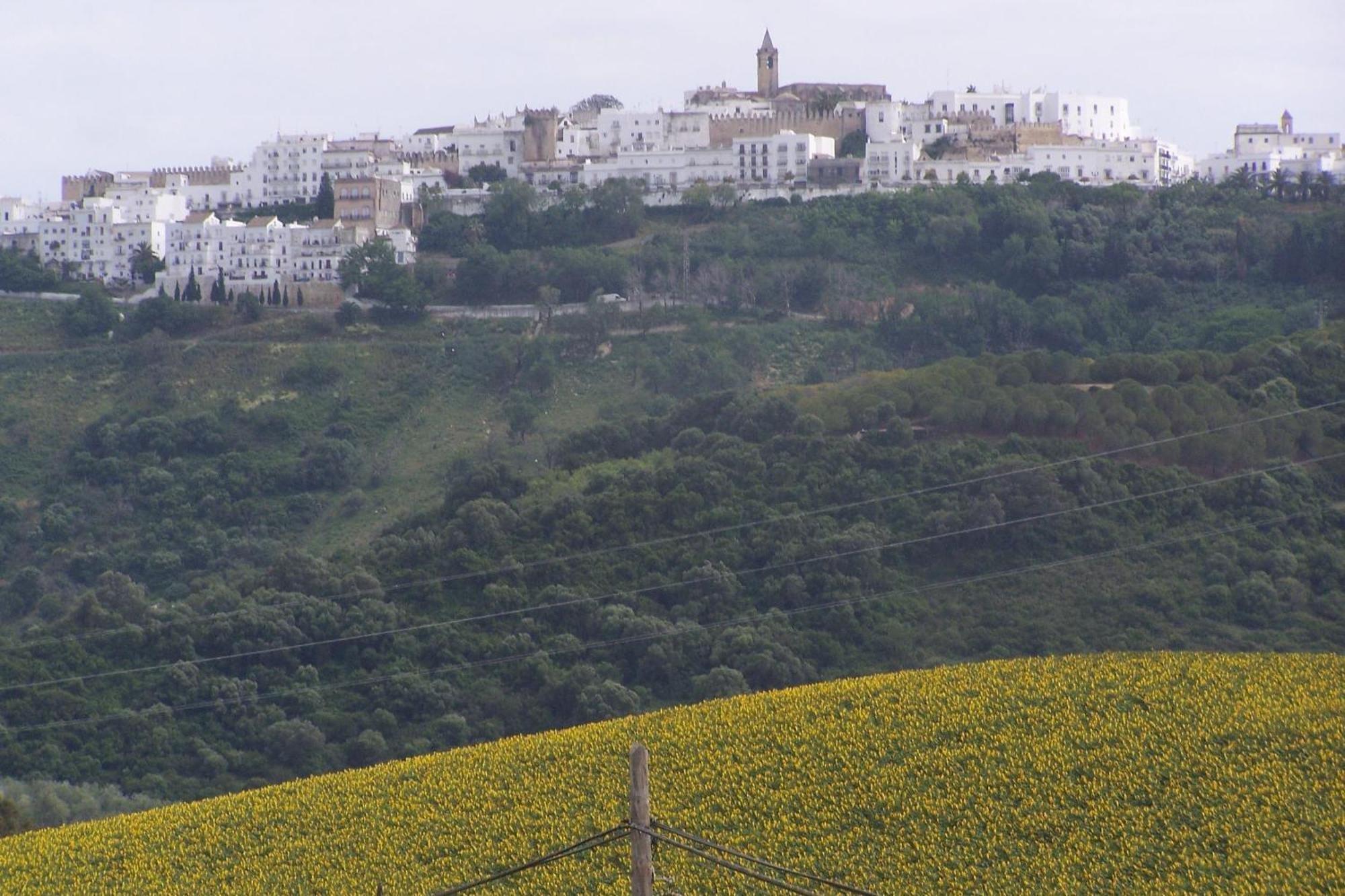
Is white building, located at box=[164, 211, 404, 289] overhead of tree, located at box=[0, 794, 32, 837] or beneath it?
overhead

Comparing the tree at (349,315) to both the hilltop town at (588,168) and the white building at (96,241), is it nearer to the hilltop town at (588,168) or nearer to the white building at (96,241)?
the hilltop town at (588,168)

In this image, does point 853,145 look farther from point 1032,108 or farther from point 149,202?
point 149,202

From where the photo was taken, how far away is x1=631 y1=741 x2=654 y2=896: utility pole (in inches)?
348

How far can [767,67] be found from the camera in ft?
242

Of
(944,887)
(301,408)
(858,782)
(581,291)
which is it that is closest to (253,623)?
(858,782)

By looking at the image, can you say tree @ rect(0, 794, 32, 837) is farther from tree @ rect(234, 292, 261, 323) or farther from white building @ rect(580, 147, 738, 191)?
white building @ rect(580, 147, 738, 191)

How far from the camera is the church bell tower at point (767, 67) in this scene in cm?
7350

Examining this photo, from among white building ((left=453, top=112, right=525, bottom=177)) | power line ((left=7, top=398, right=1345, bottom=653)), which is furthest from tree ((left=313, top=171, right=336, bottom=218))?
power line ((left=7, top=398, right=1345, bottom=653))

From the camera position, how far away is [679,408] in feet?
131

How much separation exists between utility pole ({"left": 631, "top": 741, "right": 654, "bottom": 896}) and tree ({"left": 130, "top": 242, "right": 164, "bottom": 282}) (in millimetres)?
53943

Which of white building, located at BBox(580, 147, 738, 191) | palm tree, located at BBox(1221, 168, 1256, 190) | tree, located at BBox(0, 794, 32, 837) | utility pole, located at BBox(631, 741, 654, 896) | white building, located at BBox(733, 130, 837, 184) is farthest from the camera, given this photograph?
white building, located at BBox(580, 147, 738, 191)

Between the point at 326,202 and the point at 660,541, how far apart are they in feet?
117

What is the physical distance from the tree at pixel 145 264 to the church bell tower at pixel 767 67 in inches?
940

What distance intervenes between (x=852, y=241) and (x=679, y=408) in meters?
19.9
